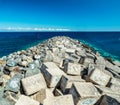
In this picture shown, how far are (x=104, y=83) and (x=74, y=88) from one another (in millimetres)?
1191

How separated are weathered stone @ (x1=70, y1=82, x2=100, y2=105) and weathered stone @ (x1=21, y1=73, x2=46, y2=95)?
0.85m

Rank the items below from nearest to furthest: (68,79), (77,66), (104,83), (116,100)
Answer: (116,100) < (68,79) < (104,83) < (77,66)

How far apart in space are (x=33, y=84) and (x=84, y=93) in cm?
129

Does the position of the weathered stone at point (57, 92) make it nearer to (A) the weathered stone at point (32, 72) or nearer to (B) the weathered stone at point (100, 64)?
(A) the weathered stone at point (32, 72)

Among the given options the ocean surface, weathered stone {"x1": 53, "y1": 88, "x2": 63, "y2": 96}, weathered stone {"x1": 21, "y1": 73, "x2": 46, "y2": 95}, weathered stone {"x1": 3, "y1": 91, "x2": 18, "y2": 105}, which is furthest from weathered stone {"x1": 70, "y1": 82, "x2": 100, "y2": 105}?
the ocean surface

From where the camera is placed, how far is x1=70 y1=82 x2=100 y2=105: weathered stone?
3.80 meters

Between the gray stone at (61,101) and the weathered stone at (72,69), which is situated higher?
the weathered stone at (72,69)

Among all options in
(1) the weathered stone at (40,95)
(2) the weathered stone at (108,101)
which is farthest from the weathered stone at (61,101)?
(2) the weathered stone at (108,101)

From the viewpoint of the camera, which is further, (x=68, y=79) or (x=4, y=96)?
(x=68, y=79)

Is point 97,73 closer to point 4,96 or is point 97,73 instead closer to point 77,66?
point 77,66

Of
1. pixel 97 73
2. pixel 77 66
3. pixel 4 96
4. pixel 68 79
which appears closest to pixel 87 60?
pixel 77 66

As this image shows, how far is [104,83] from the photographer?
4910 millimetres

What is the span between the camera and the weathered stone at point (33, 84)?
14.3ft

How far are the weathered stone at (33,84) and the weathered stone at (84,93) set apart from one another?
0.85 metres
